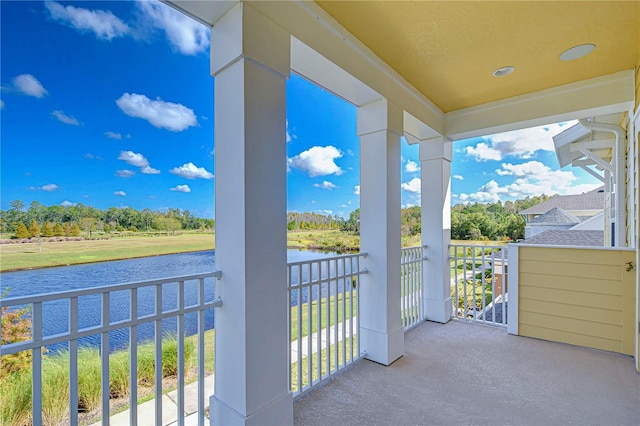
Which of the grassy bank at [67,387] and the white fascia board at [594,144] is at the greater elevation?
the white fascia board at [594,144]

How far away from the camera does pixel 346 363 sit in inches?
106

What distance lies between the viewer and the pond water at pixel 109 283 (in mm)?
1383

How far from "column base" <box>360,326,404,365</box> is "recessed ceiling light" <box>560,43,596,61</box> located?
300 centimetres

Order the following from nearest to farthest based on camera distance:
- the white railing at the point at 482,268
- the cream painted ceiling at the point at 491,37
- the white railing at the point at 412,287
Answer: the cream painted ceiling at the point at 491,37, the white railing at the point at 412,287, the white railing at the point at 482,268

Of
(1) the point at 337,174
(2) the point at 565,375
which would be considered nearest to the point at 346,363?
(2) the point at 565,375

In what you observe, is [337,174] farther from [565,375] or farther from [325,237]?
[565,375]

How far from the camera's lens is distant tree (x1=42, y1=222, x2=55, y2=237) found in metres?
1.62

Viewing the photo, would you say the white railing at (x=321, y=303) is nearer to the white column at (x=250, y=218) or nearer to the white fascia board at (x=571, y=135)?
the white column at (x=250, y=218)

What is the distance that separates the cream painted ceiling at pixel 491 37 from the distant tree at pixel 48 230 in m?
Answer: 2.23

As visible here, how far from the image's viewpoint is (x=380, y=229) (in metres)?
2.77

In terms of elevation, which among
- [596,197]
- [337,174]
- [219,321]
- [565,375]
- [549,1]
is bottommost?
[565,375]

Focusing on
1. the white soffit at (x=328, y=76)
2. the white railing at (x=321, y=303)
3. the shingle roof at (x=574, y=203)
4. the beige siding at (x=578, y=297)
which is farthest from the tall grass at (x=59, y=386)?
the shingle roof at (x=574, y=203)

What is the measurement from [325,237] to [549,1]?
8.49 feet

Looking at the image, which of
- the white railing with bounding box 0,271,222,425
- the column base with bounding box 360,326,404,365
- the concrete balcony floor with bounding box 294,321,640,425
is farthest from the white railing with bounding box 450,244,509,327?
the white railing with bounding box 0,271,222,425
